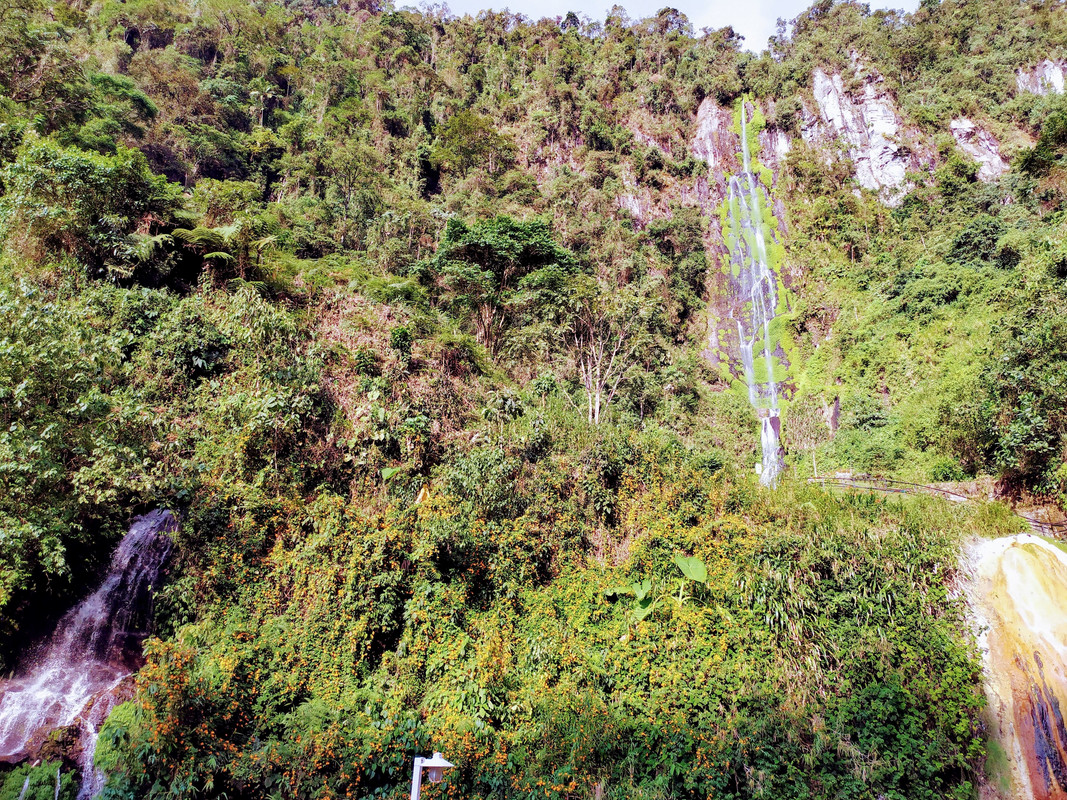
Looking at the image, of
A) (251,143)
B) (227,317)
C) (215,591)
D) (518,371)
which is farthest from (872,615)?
(251,143)

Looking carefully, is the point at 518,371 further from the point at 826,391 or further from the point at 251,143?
the point at 251,143

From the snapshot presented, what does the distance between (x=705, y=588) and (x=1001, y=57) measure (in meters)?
56.7

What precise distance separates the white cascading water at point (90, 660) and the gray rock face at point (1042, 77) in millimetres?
59732

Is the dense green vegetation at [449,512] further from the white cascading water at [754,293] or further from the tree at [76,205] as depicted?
the white cascading water at [754,293]

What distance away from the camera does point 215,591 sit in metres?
6.86

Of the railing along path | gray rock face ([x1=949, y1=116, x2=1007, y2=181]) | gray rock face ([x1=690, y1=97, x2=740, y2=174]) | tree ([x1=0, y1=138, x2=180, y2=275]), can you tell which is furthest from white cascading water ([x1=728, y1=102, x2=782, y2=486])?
tree ([x1=0, y1=138, x2=180, y2=275])

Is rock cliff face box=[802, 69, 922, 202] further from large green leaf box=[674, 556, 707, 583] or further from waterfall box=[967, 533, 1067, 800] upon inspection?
large green leaf box=[674, 556, 707, 583]

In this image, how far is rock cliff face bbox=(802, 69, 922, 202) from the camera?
36906mm

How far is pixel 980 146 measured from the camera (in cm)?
3556

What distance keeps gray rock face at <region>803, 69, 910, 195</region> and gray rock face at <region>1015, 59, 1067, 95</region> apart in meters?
9.98

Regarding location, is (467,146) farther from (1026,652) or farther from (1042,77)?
(1042,77)

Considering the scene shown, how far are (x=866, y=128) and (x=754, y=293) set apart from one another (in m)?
18.4

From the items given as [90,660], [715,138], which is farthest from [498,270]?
[715,138]

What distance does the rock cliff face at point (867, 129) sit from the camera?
36906 millimetres
